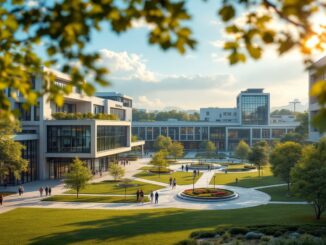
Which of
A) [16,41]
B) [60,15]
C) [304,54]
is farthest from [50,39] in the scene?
[304,54]

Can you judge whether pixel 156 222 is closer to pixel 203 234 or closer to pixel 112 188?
pixel 203 234

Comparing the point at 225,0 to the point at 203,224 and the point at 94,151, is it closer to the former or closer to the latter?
the point at 203,224

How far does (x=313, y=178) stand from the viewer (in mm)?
23797

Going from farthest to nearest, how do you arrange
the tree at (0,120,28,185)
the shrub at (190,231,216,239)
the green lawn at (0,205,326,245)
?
the tree at (0,120,28,185)
the green lawn at (0,205,326,245)
the shrub at (190,231,216,239)

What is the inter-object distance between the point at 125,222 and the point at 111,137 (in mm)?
32062

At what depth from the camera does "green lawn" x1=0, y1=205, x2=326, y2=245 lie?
19609mm

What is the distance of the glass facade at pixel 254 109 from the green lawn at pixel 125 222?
83.4m

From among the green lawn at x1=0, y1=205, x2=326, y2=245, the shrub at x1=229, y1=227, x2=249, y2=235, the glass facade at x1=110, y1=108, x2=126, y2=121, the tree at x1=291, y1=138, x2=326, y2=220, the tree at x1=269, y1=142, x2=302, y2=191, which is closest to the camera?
the green lawn at x1=0, y1=205, x2=326, y2=245

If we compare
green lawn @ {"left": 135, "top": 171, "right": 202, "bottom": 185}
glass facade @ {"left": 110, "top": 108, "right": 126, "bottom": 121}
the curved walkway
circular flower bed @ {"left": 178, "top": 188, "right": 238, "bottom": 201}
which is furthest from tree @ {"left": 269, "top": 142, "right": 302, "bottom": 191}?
glass facade @ {"left": 110, "top": 108, "right": 126, "bottom": 121}

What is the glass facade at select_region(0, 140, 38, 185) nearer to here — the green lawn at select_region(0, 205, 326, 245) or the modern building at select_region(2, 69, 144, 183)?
the modern building at select_region(2, 69, 144, 183)

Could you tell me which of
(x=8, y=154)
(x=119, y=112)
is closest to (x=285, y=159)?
(x=8, y=154)

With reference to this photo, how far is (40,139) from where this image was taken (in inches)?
1871

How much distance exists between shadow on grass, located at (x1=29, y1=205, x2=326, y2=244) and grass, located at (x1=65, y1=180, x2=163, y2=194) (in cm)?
1011

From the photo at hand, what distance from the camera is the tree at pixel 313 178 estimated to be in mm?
23359
